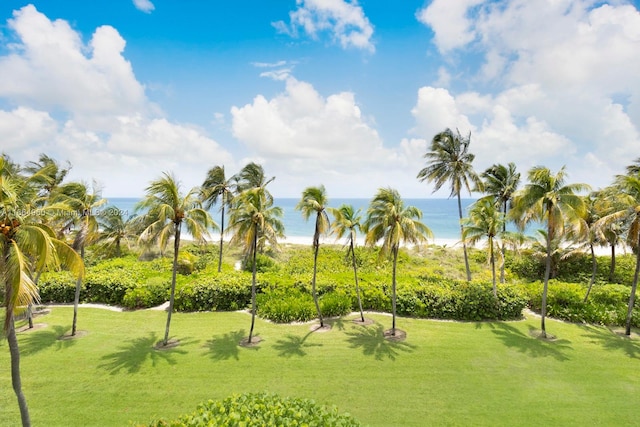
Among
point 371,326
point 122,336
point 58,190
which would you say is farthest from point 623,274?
point 58,190

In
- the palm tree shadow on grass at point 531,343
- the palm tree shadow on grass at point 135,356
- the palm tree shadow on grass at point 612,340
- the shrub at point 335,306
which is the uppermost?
the shrub at point 335,306

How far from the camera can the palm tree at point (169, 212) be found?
39.1ft

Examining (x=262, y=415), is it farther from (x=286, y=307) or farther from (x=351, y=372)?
(x=286, y=307)

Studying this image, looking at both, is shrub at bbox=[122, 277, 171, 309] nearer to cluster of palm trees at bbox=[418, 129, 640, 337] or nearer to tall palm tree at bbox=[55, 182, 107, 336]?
tall palm tree at bbox=[55, 182, 107, 336]

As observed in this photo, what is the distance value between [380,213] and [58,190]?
550 inches

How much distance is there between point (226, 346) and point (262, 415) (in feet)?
26.4

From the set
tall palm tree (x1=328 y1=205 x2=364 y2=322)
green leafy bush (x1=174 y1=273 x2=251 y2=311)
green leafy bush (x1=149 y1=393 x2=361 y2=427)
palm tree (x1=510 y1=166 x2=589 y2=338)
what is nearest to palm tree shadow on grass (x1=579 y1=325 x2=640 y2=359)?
palm tree (x1=510 y1=166 x2=589 y2=338)

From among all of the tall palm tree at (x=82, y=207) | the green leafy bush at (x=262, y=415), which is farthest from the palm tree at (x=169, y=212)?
the green leafy bush at (x=262, y=415)

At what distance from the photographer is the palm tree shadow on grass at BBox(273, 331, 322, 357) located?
1274 centimetres

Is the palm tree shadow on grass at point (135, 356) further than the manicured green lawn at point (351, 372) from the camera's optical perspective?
Yes

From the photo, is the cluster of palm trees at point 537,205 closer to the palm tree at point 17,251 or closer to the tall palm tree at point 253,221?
the tall palm tree at point 253,221

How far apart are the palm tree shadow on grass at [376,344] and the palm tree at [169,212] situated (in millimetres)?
8191

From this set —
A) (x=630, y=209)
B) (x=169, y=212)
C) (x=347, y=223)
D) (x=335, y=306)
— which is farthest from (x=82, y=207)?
(x=630, y=209)

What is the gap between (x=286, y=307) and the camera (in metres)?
16.4
